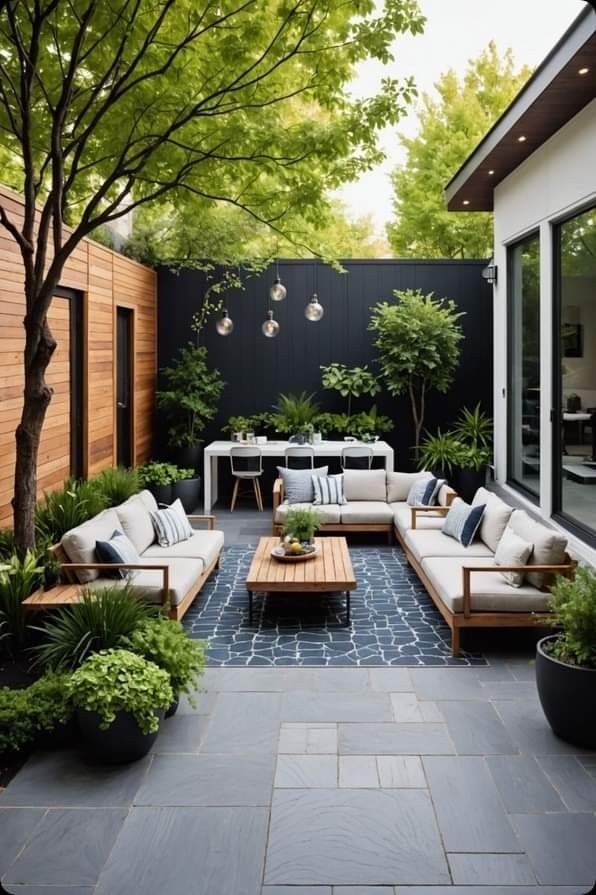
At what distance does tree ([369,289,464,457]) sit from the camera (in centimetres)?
1141

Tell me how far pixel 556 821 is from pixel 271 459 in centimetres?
937

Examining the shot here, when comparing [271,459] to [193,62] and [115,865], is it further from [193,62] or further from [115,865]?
[115,865]

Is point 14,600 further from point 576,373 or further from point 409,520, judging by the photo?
point 576,373

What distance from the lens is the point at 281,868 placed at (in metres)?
3.14

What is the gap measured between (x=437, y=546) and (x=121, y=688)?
12.5 feet

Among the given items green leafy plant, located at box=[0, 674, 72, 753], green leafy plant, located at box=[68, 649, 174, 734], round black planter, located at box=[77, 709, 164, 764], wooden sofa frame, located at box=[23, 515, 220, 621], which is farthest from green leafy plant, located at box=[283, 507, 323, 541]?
round black planter, located at box=[77, 709, 164, 764]

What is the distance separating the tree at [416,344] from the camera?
37.4 feet

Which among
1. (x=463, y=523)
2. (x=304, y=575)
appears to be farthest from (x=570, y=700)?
(x=463, y=523)

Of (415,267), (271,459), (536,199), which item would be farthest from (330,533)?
(415,267)

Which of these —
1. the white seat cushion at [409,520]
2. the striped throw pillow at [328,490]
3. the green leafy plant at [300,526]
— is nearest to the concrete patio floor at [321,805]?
the green leafy plant at [300,526]

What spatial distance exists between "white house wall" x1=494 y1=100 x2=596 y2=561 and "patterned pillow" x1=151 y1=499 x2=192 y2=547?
3424 millimetres

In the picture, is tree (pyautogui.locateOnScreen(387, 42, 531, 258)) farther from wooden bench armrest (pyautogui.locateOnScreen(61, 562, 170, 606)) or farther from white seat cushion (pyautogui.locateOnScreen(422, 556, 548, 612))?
wooden bench armrest (pyautogui.locateOnScreen(61, 562, 170, 606))

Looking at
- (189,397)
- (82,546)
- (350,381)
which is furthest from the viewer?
(350,381)

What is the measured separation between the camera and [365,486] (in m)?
9.74
